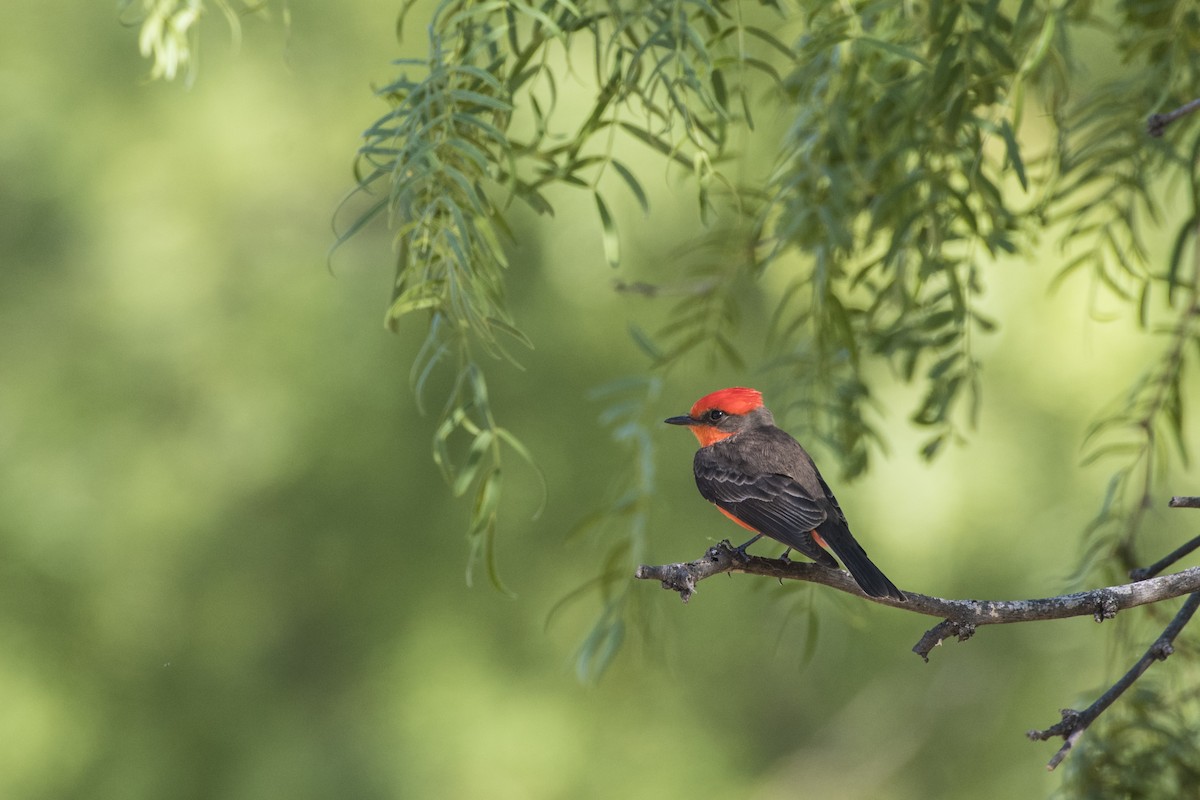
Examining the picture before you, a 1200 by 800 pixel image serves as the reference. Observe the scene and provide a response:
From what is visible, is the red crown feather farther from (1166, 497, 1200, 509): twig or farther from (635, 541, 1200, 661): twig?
(1166, 497, 1200, 509): twig

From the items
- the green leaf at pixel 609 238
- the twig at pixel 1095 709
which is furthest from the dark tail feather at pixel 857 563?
the green leaf at pixel 609 238

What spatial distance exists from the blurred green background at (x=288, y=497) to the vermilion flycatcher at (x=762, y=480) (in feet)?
9.01

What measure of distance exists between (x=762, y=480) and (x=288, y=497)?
376 cm

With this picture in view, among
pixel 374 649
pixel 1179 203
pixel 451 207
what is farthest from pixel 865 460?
pixel 374 649

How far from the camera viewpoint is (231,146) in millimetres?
5660

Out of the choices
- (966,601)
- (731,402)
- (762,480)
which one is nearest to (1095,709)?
(966,601)

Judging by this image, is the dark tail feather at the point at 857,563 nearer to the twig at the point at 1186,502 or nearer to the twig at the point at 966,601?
the twig at the point at 966,601

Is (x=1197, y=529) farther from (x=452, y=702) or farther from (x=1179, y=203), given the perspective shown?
(x=452, y=702)

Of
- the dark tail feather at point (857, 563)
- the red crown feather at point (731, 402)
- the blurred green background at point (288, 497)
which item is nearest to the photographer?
the dark tail feather at point (857, 563)

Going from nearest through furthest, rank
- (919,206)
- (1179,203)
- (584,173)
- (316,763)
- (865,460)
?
1. (919,206)
2. (865,460)
3. (1179,203)
4. (316,763)
5. (584,173)

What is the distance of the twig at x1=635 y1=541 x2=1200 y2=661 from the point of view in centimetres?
154

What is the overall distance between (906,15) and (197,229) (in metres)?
3.70

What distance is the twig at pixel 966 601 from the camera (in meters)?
1.54

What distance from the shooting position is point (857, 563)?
1941 millimetres
